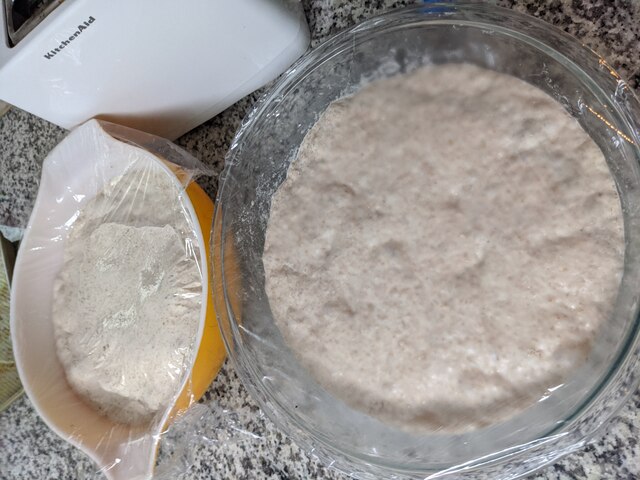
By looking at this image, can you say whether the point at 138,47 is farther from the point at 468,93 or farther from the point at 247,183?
the point at 468,93

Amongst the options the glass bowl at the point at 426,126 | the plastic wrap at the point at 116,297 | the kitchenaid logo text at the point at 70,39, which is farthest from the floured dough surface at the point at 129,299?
the kitchenaid logo text at the point at 70,39

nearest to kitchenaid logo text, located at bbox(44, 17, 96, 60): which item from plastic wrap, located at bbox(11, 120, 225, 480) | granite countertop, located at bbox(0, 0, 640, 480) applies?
plastic wrap, located at bbox(11, 120, 225, 480)

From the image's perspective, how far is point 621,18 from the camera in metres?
0.68

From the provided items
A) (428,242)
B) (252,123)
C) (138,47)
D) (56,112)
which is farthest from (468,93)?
(56,112)

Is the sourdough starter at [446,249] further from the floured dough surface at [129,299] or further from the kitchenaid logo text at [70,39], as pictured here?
the kitchenaid logo text at [70,39]

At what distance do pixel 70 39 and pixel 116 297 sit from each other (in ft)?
1.34

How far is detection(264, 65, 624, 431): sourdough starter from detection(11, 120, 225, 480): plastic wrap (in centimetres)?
15

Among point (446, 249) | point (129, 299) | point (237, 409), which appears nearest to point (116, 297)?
point (129, 299)

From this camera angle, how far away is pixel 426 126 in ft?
2.32

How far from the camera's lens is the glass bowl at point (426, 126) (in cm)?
61

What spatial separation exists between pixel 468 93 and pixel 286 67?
30 cm

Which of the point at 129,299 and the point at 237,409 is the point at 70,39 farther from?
the point at 237,409

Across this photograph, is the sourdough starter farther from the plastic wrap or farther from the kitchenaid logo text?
the kitchenaid logo text

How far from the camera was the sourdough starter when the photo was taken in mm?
634
